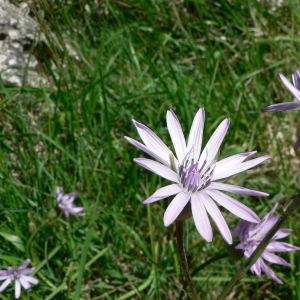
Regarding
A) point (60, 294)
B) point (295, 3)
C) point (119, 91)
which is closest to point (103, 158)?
point (119, 91)

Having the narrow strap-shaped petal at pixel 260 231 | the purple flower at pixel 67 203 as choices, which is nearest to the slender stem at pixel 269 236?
the narrow strap-shaped petal at pixel 260 231

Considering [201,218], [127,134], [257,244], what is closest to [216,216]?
[201,218]

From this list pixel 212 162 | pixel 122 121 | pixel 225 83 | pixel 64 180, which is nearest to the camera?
pixel 212 162

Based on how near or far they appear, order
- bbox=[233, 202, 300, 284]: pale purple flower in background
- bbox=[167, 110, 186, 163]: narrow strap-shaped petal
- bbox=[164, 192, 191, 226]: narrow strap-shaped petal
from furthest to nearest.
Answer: bbox=[233, 202, 300, 284]: pale purple flower in background, bbox=[167, 110, 186, 163]: narrow strap-shaped petal, bbox=[164, 192, 191, 226]: narrow strap-shaped petal

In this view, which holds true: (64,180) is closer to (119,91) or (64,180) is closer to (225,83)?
(119,91)

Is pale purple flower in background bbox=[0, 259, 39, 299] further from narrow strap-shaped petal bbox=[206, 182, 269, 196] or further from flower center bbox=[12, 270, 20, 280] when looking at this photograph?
narrow strap-shaped petal bbox=[206, 182, 269, 196]

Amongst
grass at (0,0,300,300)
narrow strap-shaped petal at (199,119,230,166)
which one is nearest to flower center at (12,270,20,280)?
grass at (0,0,300,300)

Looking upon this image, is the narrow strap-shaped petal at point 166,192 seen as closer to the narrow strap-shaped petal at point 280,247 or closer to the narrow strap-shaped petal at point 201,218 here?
the narrow strap-shaped petal at point 201,218

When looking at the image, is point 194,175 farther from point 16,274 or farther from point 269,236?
point 16,274
